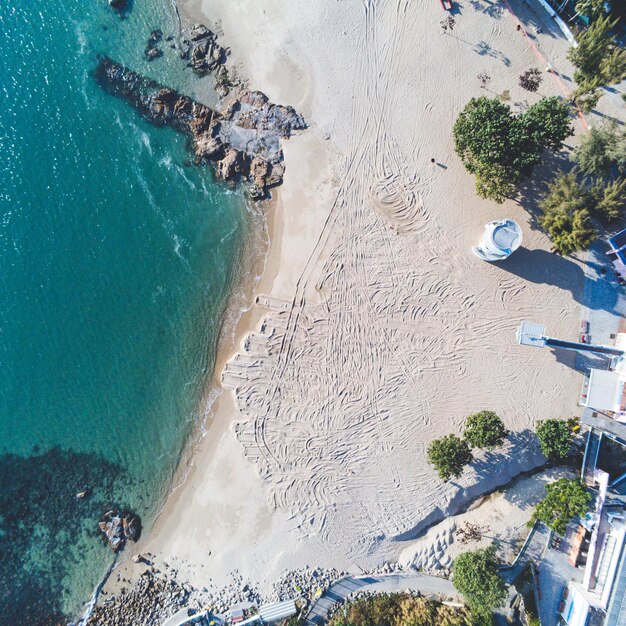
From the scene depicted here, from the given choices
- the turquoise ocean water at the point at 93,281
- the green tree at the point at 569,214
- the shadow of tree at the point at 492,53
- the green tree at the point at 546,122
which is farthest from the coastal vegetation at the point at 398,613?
the shadow of tree at the point at 492,53

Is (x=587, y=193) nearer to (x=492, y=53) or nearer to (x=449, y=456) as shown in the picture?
(x=492, y=53)

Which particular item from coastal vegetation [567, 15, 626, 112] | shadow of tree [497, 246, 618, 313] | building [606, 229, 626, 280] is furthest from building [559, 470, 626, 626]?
coastal vegetation [567, 15, 626, 112]

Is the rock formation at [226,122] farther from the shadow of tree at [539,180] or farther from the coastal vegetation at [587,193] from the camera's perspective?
the coastal vegetation at [587,193]

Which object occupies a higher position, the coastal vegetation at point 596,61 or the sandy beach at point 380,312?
the coastal vegetation at point 596,61

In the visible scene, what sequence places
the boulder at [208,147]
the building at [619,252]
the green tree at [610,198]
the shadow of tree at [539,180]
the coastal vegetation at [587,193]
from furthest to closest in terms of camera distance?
1. the boulder at [208,147]
2. the shadow of tree at [539,180]
3. the building at [619,252]
4. the coastal vegetation at [587,193]
5. the green tree at [610,198]

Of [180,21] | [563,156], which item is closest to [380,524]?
[563,156]
